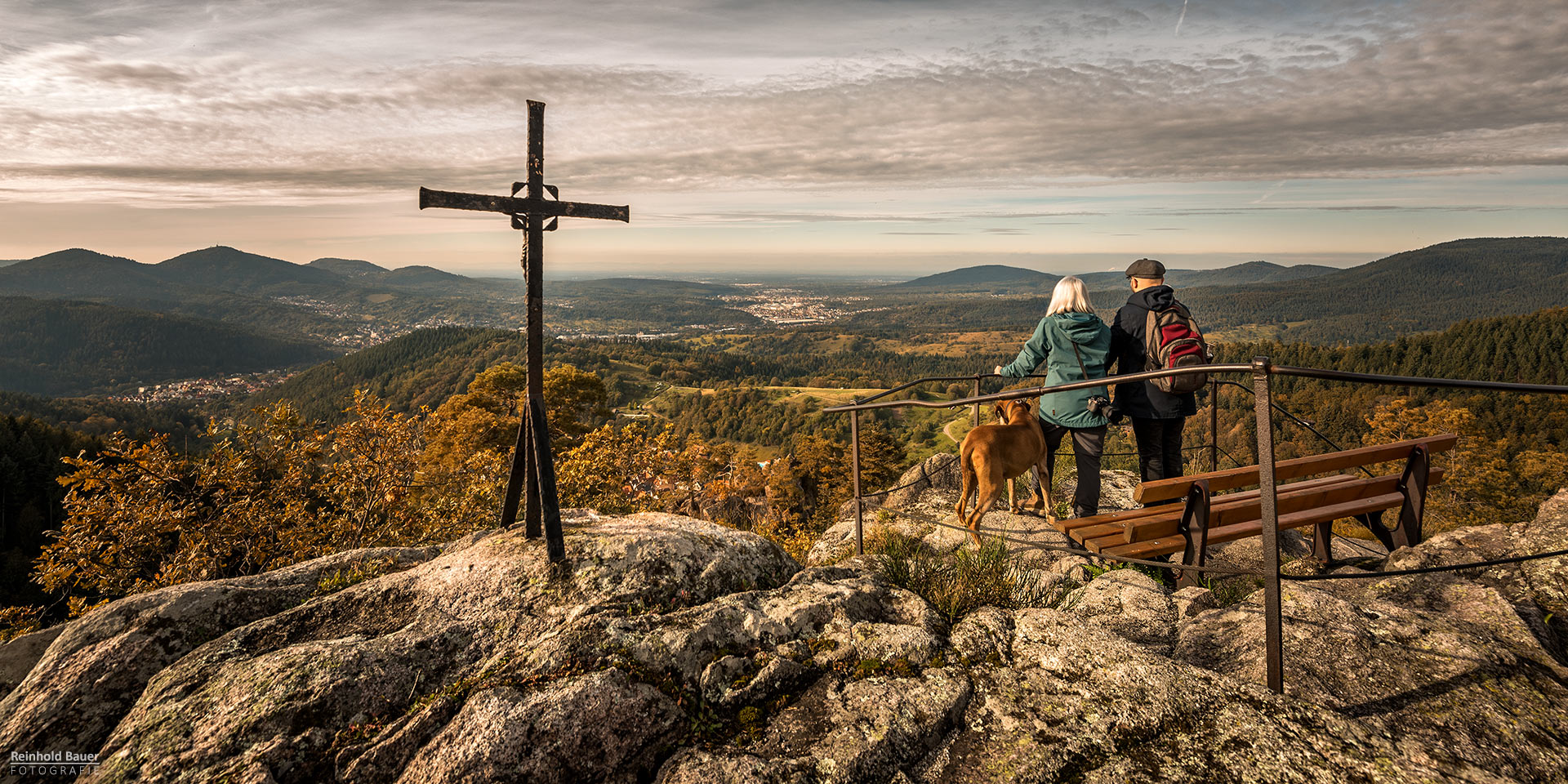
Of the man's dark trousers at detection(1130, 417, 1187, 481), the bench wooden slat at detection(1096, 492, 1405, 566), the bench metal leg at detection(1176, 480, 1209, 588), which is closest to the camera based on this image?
the bench metal leg at detection(1176, 480, 1209, 588)

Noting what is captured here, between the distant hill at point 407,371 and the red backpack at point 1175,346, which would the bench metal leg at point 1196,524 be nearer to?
the red backpack at point 1175,346

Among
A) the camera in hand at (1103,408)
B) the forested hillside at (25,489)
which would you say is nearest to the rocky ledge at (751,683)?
the camera in hand at (1103,408)

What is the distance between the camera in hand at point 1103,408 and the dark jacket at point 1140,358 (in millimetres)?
82

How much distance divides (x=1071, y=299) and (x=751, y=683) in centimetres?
552

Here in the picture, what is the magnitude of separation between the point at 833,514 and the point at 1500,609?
33980 mm

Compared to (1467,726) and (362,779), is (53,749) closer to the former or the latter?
(362,779)

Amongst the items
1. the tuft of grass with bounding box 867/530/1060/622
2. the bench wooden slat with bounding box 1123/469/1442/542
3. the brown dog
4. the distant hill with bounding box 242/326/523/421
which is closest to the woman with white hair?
the brown dog

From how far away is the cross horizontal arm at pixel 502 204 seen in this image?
520 cm

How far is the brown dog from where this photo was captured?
715 centimetres

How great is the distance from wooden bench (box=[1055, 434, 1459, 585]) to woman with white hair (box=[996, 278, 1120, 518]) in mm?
1385

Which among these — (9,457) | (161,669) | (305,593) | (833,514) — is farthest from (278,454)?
(9,457)

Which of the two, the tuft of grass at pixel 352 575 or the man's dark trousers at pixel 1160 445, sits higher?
the man's dark trousers at pixel 1160 445

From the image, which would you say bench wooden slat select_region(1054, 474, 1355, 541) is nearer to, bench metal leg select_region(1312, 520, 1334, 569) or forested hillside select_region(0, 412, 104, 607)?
bench metal leg select_region(1312, 520, 1334, 569)

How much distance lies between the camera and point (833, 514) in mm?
37625
